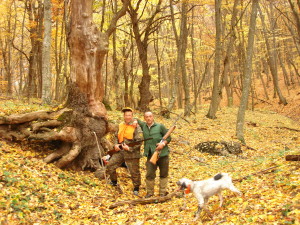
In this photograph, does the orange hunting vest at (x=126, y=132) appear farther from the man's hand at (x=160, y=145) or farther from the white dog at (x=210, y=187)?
the white dog at (x=210, y=187)

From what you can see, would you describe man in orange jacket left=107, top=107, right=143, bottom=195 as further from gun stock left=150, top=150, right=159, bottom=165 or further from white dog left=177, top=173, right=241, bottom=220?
white dog left=177, top=173, right=241, bottom=220

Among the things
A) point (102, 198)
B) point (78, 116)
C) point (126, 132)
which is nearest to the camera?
point (102, 198)

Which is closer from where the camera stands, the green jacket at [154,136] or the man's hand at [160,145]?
the man's hand at [160,145]

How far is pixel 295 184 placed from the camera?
15.9 ft

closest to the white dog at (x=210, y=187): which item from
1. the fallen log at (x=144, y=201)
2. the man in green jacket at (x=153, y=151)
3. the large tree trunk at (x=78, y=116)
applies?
the fallen log at (x=144, y=201)

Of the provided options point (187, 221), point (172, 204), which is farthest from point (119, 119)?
point (187, 221)

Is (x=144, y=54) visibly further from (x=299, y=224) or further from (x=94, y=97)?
(x=299, y=224)

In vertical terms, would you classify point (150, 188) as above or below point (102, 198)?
above

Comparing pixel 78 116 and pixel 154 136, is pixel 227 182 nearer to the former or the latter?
pixel 154 136

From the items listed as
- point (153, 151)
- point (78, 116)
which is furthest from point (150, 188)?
point (78, 116)

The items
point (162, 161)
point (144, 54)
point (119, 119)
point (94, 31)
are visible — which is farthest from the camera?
point (144, 54)

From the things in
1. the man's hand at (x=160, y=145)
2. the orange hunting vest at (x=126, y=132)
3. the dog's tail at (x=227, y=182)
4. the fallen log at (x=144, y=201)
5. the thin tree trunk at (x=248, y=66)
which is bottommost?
the fallen log at (x=144, y=201)

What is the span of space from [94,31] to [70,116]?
2.61m

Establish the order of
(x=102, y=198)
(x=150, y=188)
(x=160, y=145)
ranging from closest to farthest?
(x=160, y=145)
(x=102, y=198)
(x=150, y=188)
